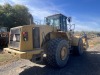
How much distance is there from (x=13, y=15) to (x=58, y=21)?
1915 centimetres

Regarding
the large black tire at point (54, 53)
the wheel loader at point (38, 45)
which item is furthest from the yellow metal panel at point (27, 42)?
the large black tire at point (54, 53)

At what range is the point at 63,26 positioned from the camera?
9172 millimetres

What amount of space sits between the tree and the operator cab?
1710cm

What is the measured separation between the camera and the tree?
24938 mm

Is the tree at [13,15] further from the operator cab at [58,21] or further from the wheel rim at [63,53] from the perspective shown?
the wheel rim at [63,53]

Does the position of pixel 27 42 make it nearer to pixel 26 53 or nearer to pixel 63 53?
pixel 26 53

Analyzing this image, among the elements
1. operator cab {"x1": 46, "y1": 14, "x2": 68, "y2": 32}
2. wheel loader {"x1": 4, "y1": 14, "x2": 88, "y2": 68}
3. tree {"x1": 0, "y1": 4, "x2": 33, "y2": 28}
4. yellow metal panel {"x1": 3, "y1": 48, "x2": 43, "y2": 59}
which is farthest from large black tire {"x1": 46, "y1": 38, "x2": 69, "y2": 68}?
tree {"x1": 0, "y1": 4, "x2": 33, "y2": 28}

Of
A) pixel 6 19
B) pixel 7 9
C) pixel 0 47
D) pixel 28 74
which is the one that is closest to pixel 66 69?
pixel 28 74

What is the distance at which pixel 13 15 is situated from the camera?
26.7m

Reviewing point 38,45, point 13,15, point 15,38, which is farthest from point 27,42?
point 13,15

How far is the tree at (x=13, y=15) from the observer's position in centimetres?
2494

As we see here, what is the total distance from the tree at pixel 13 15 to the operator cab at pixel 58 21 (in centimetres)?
1710

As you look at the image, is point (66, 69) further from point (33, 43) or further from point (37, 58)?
point (33, 43)

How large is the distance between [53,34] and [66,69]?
1.88 meters
